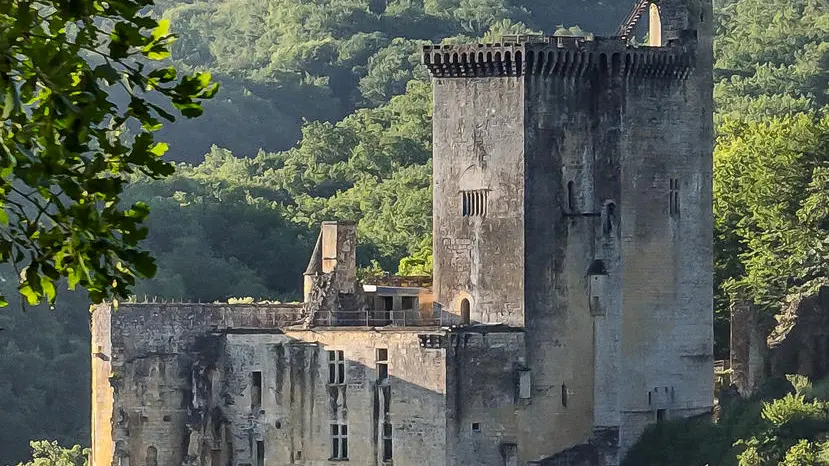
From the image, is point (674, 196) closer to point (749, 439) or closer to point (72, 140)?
point (749, 439)

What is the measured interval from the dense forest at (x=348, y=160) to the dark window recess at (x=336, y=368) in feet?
35.7

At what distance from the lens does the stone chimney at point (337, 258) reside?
5700cm

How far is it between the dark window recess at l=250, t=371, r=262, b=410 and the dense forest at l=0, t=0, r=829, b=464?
12.0 metres

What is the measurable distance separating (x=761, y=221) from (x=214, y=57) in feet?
300

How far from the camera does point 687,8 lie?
59250mm

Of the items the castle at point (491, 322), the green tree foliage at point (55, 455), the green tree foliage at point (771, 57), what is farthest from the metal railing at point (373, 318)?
the green tree foliage at point (771, 57)

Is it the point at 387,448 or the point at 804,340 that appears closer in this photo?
the point at 387,448

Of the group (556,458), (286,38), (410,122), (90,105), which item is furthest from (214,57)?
(90,105)

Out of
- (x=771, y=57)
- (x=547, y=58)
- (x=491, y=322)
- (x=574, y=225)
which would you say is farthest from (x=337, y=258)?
(x=771, y=57)

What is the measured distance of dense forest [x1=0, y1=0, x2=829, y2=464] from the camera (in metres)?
64.5

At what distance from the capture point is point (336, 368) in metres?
55.9

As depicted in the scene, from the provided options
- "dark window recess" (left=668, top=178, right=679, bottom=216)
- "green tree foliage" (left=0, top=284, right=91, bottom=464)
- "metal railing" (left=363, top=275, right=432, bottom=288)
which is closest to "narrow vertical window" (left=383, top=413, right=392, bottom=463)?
"metal railing" (left=363, top=275, right=432, bottom=288)

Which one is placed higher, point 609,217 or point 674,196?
point 674,196

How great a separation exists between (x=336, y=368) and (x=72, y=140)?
37.2 metres
